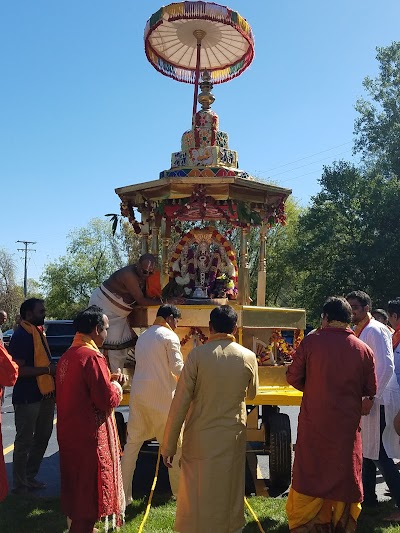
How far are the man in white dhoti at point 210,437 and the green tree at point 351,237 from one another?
2189cm

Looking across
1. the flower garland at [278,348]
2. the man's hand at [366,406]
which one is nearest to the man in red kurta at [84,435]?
the man's hand at [366,406]

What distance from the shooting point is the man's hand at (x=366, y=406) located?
4.38 m

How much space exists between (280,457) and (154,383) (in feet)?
6.05

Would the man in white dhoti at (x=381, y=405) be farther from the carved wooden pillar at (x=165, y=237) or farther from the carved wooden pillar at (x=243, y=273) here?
the carved wooden pillar at (x=165, y=237)

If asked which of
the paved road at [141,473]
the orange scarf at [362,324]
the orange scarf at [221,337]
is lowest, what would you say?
the paved road at [141,473]

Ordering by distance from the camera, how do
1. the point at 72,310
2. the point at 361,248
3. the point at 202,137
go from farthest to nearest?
the point at 72,310, the point at 361,248, the point at 202,137

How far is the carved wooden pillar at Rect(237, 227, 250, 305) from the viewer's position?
8.02 m

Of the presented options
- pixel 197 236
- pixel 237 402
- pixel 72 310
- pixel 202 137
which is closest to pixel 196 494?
pixel 237 402

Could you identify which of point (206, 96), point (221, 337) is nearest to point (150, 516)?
point (221, 337)

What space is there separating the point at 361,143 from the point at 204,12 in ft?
76.9

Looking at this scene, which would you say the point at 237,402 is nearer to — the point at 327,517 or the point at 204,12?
the point at 327,517

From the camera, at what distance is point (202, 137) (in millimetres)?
8219

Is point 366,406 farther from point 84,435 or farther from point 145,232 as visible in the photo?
point 145,232

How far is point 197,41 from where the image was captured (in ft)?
28.6
